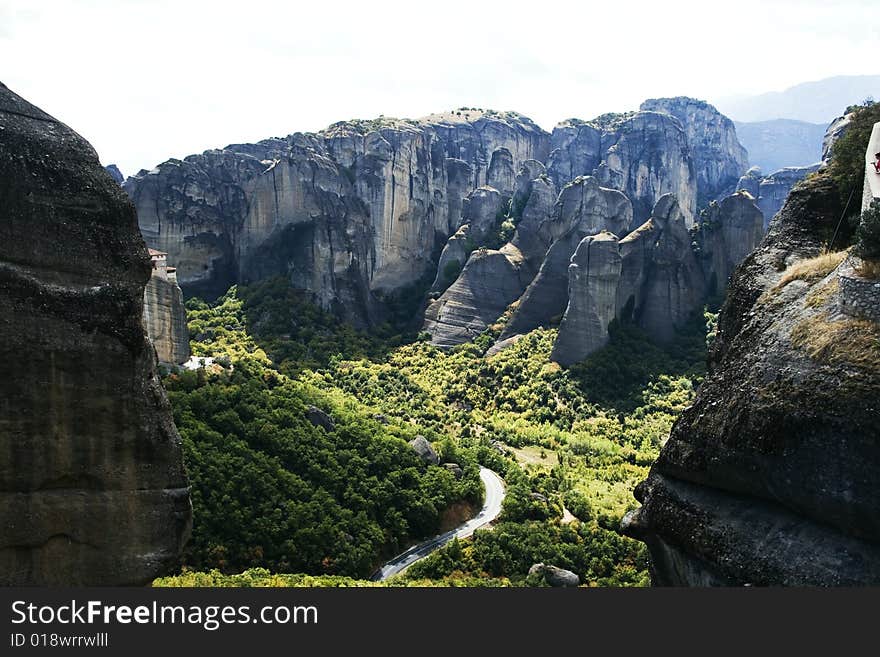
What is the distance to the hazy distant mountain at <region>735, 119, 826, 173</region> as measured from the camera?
168250 millimetres

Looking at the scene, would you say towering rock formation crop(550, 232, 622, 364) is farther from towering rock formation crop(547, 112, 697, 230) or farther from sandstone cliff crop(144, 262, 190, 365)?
towering rock formation crop(547, 112, 697, 230)

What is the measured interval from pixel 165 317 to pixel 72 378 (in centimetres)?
2838

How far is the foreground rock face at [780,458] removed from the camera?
1033 centimetres

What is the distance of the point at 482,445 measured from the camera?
43.8 meters

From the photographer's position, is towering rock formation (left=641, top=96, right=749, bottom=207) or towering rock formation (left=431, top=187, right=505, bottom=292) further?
towering rock formation (left=641, top=96, right=749, bottom=207)

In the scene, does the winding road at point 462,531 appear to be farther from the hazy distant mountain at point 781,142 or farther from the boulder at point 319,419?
the hazy distant mountain at point 781,142

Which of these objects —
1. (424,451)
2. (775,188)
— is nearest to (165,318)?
(424,451)

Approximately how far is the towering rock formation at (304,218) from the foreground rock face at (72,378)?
53305 millimetres

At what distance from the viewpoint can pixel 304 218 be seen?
67.1 meters

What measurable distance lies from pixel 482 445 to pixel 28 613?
3404 centimetres

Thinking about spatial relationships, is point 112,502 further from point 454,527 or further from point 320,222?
point 320,222

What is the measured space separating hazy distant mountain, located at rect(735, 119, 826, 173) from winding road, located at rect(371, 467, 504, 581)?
146701 millimetres

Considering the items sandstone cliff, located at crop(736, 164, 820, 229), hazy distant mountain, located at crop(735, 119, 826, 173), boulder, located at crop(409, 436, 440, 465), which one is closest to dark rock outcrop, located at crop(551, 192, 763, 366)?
boulder, located at crop(409, 436, 440, 465)

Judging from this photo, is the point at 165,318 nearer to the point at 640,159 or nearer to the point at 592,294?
the point at 592,294
